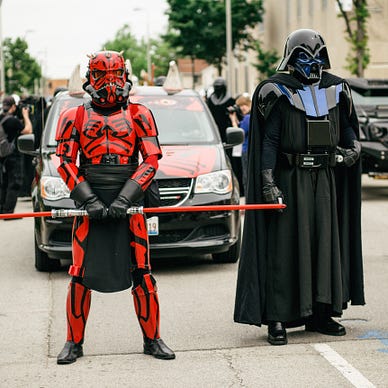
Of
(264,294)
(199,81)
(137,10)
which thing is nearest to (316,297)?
(264,294)

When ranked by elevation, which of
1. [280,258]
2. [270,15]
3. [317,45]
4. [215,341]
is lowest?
[215,341]

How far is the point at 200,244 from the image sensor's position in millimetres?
9273

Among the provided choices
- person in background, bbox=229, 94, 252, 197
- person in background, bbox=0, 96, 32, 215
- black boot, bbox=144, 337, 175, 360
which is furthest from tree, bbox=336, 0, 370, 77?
black boot, bbox=144, 337, 175, 360

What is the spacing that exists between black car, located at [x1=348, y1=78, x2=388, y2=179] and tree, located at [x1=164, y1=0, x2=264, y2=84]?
34454mm

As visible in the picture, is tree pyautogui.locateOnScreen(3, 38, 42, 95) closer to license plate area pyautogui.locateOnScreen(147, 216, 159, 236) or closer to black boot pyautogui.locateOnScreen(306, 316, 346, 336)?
license plate area pyautogui.locateOnScreen(147, 216, 159, 236)

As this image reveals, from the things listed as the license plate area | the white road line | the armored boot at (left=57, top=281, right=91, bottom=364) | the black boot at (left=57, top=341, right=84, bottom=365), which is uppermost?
the license plate area

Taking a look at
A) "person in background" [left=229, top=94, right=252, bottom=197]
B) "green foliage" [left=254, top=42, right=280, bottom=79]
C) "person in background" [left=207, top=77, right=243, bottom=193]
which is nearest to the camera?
"person in background" [left=229, top=94, right=252, bottom=197]

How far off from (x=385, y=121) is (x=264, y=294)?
10.3 meters

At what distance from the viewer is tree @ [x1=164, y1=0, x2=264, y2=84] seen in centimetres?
5125

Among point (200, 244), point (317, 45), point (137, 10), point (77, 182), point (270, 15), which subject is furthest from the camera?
point (137, 10)

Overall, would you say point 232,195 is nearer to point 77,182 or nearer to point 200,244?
point 200,244

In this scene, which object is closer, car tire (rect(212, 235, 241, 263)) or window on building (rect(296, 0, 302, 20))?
car tire (rect(212, 235, 241, 263))

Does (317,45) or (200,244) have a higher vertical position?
(317,45)

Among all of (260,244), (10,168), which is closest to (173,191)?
(260,244)
